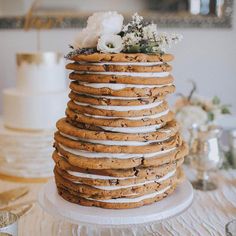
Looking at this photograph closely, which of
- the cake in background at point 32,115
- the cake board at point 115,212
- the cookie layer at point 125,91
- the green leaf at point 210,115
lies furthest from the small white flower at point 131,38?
the green leaf at point 210,115

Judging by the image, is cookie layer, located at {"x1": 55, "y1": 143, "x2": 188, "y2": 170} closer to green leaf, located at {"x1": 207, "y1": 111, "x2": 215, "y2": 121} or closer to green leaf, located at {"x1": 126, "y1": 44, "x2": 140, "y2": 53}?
green leaf, located at {"x1": 126, "y1": 44, "x2": 140, "y2": 53}

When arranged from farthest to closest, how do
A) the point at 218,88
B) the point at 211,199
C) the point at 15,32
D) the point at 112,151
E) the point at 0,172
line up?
the point at 218,88
the point at 15,32
the point at 0,172
the point at 211,199
the point at 112,151

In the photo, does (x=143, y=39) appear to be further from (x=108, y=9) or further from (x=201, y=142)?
(x=108, y=9)

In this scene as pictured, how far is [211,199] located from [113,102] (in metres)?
0.52

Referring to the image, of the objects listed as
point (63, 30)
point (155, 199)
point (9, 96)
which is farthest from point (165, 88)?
point (63, 30)

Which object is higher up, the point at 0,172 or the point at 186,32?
the point at 186,32

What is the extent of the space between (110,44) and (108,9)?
126 centimetres

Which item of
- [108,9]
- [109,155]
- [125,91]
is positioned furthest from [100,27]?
[108,9]

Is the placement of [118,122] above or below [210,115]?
above

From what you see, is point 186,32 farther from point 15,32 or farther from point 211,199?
point 211,199

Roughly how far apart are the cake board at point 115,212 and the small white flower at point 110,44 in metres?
0.32

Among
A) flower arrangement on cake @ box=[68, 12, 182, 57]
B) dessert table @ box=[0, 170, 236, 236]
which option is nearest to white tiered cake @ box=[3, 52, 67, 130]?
dessert table @ box=[0, 170, 236, 236]

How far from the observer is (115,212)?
894 mm

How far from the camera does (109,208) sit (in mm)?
909
